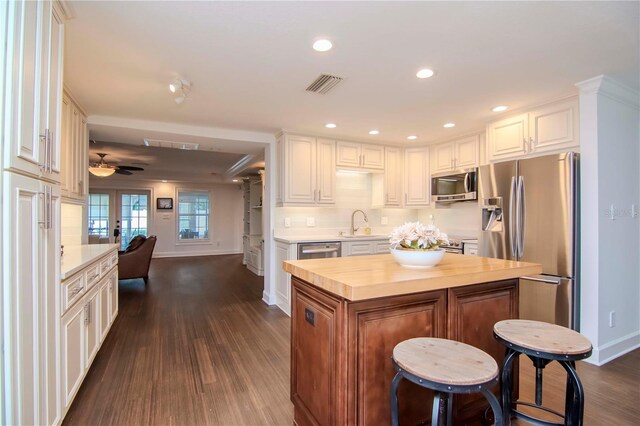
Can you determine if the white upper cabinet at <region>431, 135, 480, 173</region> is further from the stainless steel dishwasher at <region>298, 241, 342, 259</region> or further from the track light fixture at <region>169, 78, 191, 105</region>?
the track light fixture at <region>169, 78, 191, 105</region>

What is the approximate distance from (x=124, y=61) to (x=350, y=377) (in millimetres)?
2666

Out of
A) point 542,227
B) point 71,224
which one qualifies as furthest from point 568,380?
point 71,224

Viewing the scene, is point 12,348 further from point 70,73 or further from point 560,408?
point 560,408

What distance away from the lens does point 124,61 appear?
2.40 meters

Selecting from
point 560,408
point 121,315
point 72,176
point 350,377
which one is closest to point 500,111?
point 560,408

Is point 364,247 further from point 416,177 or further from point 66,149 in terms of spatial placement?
point 66,149

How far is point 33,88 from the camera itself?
1412 millimetres

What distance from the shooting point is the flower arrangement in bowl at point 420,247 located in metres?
1.81

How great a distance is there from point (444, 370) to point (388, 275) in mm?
515

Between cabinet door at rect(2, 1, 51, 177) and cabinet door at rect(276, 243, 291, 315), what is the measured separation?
2883 millimetres

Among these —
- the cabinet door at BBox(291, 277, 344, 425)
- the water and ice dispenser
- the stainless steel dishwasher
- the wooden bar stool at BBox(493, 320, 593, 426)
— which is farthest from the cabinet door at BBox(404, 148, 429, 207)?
the cabinet door at BBox(291, 277, 344, 425)

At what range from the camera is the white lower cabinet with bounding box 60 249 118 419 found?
1882mm

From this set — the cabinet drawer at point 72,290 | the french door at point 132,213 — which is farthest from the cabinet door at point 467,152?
the french door at point 132,213

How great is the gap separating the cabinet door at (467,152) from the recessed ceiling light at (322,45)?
2935 mm
